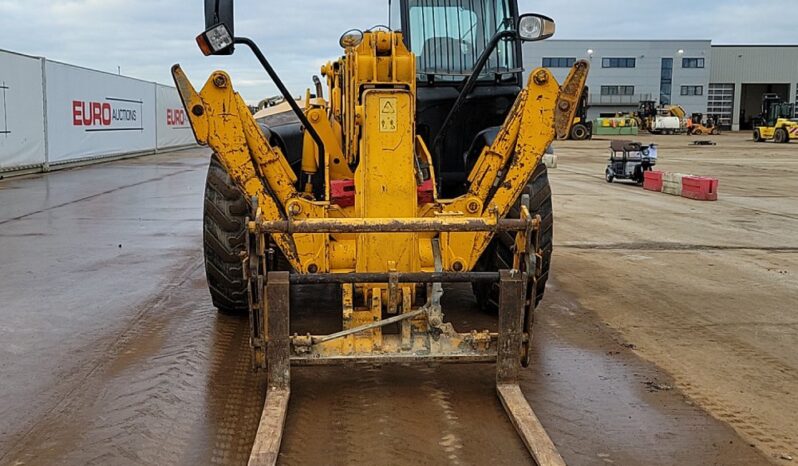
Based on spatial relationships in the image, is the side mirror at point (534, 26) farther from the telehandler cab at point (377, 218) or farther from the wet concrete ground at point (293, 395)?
the wet concrete ground at point (293, 395)

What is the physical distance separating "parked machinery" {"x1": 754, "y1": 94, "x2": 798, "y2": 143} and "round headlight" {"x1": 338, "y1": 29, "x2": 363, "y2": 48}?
43903mm

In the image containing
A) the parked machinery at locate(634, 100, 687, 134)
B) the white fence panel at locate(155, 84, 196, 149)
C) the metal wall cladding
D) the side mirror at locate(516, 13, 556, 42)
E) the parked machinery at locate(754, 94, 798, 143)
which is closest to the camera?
the side mirror at locate(516, 13, 556, 42)

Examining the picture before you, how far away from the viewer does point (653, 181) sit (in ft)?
55.7

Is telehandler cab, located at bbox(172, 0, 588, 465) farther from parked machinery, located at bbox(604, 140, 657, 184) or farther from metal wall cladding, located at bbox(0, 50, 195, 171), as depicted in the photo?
metal wall cladding, located at bbox(0, 50, 195, 171)

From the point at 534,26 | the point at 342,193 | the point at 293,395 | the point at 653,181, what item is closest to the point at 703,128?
the point at 653,181

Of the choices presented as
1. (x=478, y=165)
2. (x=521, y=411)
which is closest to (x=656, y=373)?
(x=521, y=411)

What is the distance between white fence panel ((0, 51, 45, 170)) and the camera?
17.8 meters

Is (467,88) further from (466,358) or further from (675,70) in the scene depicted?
(675,70)

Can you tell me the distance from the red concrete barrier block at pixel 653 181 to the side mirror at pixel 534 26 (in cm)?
1295

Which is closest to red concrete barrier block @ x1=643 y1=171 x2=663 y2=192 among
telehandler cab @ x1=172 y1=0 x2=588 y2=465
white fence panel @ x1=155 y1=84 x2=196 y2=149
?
telehandler cab @ x1=172 y1=0 x2=588 y2=465

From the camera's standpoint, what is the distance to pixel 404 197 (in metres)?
4.46

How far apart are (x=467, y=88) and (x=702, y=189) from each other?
444 inches

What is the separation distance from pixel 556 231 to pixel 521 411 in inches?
276

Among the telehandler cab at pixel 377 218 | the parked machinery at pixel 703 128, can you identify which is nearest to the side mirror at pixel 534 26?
the telehandler cab at pixel 377 218
